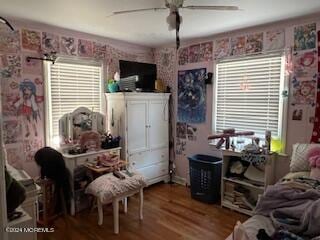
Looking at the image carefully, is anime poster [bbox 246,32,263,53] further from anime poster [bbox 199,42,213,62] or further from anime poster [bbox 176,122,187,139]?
anime poster [bbox 176,122,187,139]

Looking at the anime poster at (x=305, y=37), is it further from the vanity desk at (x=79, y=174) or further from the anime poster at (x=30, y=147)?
the anime poster at (x=30, y=147)

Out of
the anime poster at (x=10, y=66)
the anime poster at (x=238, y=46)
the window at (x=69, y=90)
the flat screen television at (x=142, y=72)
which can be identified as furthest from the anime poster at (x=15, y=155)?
the anime poster at (x=238, y=46)

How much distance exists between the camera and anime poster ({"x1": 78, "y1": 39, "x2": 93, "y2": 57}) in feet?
10.6

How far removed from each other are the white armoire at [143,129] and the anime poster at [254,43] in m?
1.42

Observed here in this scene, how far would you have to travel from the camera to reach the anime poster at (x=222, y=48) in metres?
3.26

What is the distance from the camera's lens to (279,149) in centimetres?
288

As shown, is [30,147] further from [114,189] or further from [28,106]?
[114,189]

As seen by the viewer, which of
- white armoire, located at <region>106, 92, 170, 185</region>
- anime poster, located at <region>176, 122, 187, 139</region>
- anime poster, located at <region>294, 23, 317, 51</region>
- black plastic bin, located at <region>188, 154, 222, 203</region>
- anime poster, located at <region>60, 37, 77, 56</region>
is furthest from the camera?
anime poster, located at <region>176, 122, 187, 139</region>

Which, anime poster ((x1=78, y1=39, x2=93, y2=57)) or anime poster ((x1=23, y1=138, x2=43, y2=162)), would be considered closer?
anime poster ((x1=23, y1=138, x2=43, y2=162))

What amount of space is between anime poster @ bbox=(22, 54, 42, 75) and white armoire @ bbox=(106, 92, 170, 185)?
983mm

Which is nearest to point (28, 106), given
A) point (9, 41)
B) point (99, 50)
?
point (9, 41)

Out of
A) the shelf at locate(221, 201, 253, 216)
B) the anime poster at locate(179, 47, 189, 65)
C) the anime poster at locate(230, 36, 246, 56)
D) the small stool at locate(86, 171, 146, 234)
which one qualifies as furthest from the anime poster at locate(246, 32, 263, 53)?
the small stool at locate(86, 171, 146, 234)

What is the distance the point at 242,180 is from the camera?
2.94 meters

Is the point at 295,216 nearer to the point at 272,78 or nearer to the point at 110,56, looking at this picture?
the point at 272,78
